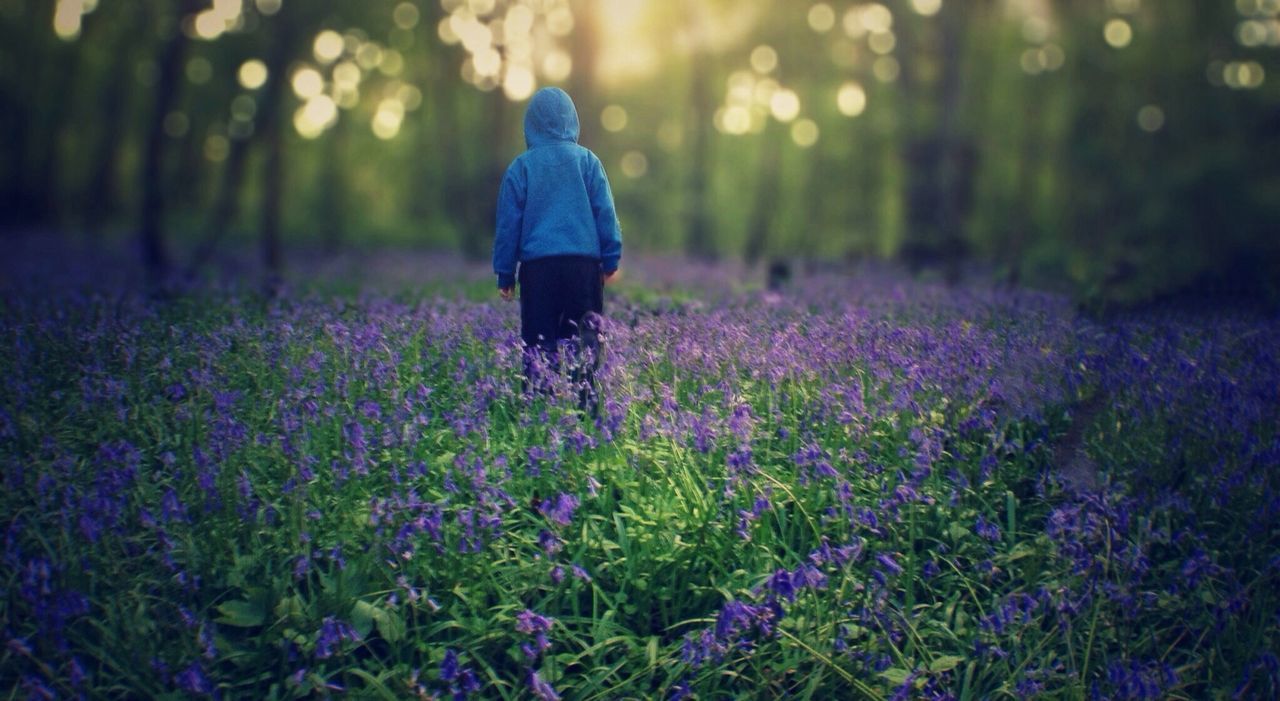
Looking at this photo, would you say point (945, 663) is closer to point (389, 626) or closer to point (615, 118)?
point (389, 626)

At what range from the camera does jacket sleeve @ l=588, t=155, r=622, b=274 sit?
5766mm

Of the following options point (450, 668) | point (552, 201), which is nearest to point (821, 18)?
point (552, 201)

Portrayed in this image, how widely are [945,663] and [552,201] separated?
3499mm

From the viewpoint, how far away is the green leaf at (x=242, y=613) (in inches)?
140

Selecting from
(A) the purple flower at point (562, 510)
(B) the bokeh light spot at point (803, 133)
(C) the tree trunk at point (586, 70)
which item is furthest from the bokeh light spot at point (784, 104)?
(A) the purple flower at point (562, 510)

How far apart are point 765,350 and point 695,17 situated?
23847mm

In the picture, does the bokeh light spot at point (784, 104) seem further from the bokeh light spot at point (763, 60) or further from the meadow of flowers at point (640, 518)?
the meadow of flowers at point (640, 518)

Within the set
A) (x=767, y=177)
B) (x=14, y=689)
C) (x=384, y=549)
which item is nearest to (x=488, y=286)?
(x=384, y=549)

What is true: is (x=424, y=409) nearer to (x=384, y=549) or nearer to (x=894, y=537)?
(x=384, y=549)

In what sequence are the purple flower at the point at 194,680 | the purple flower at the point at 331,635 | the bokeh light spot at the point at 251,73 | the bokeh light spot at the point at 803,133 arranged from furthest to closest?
the bokeh light spot at the point at 803,133 → the bokeh light spot at the point at 251,73 → the purple flower at the point at 331,635 → the purple flower at the point at 194,680

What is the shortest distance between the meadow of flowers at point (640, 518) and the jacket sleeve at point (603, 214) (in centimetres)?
57

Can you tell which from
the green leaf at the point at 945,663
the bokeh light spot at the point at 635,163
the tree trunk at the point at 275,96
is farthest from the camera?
the bokeh light spot at the point at 635,163

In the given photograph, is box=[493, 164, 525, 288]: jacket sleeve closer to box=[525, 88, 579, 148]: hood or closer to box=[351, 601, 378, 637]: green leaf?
box=[525, 88, 579, 148]: hood

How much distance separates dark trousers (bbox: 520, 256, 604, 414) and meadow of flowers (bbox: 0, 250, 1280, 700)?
0.95ft
